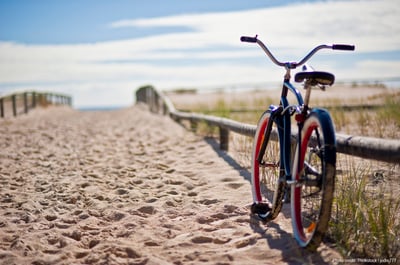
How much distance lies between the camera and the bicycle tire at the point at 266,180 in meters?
3.26

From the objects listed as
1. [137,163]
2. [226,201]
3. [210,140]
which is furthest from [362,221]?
[210,140]

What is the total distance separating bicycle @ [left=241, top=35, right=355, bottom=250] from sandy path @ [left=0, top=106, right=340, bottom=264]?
16 centimetres

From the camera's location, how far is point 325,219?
2564 mm

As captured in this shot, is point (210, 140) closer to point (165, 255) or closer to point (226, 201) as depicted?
point (226, 201)

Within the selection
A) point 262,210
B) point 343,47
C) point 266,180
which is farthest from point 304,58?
point 266,180

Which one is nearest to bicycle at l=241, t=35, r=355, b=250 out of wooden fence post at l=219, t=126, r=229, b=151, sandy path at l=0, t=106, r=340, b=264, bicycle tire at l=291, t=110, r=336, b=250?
bicycle tire at l=291, t=110, r=336, b=250

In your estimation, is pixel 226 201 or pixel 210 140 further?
pixel 210 140

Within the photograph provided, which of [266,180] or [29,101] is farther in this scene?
[29,101]

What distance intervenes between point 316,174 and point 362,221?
45 centimetres

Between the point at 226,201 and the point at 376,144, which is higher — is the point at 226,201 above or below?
below

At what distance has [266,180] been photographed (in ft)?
15.2

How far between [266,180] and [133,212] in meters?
1.37

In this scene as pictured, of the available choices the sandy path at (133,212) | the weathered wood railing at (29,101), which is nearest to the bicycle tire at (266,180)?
the sandy path at (133,212)

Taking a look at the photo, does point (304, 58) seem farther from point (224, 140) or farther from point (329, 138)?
point (224, 140)
